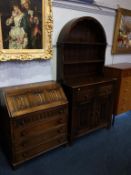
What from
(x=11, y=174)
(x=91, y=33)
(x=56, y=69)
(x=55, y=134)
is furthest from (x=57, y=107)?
(x=91, y=33)

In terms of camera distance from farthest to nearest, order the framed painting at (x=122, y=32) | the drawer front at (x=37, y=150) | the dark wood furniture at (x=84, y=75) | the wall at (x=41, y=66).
A: the framed painting at (x=122, y=32)
the dark wood furniture at (x=84, y=75)
the wall at (x=41, y=66)
the drawer front at (x=37, y=150)

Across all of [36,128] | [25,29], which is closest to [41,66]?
[25,29]

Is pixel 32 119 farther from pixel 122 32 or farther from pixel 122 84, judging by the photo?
pixel 122 32

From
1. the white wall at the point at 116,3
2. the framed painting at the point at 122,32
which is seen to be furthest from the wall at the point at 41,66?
the framed painting at the point at 122,32

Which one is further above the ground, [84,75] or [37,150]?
[84,75]

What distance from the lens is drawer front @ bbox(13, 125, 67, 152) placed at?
1.87 metres

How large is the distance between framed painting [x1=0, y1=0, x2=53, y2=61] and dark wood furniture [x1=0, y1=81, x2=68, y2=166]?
1.49 ft

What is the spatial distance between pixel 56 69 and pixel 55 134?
3.18 ft

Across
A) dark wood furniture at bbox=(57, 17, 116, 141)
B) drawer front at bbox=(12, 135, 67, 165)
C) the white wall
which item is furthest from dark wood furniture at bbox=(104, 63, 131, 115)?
drawer front at bbox=(12, 135, 67, 165)

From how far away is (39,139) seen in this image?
6.59ft

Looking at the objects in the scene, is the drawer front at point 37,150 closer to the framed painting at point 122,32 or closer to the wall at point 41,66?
the wall at point 41,66

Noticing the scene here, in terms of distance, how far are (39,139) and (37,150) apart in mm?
149

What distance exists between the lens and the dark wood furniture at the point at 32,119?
1803mm

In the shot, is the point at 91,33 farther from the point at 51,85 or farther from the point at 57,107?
the point at 57,107
